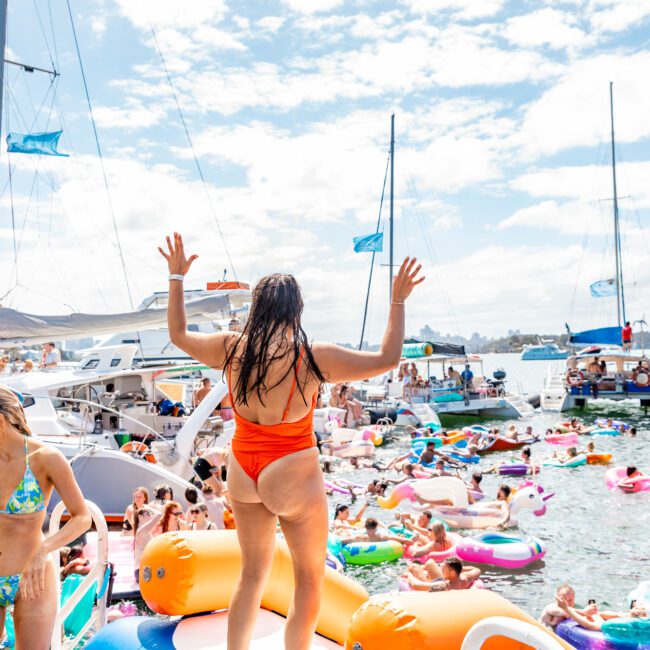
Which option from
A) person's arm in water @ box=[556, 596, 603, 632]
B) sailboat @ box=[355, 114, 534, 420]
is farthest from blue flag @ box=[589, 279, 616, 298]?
person's arm in water @ box=[556, 596, 603, 632]

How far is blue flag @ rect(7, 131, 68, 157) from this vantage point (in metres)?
16.3

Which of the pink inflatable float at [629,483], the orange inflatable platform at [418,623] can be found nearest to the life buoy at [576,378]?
the pink inflatable float at [629,483]

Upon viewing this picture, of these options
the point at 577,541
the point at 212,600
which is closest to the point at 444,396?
the point at 577,541

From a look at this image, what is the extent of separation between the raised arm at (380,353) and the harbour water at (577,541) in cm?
704

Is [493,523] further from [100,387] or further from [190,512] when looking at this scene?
[100,387]

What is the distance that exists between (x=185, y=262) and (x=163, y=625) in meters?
2.28

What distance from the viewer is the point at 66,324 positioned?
1029 cm

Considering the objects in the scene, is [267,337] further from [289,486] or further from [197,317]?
[197,317]

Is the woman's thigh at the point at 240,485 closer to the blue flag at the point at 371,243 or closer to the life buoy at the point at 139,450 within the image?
the life buoy at the point at 139,450

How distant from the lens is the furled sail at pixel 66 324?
991 cm

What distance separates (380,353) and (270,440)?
0.59 metres

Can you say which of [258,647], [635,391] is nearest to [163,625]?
[258,647]

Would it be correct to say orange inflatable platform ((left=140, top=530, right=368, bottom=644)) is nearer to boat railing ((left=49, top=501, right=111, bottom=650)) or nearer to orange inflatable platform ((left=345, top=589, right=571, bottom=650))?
boat railing ((left=49, top=501, right=111, bottom=650))

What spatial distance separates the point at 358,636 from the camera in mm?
2953
